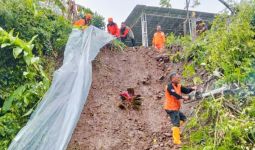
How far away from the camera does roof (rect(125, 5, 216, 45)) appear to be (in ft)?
50.5

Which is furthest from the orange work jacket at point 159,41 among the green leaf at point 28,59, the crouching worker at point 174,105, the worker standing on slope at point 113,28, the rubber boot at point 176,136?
the rubber boot at point 176,136

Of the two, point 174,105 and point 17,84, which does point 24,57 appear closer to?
point 17,84

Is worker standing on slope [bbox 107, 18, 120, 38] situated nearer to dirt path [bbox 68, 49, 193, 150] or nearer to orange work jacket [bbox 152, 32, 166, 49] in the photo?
orange work jacket [bbox 152, 32, 166, 49]

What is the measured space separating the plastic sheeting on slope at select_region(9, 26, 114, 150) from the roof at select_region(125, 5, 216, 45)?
6598 millimetres

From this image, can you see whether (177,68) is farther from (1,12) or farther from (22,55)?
(1,12)

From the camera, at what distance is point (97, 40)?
1019cm

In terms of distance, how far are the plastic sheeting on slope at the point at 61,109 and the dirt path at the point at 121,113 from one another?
0.46 m

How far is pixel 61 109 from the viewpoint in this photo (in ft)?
22.2

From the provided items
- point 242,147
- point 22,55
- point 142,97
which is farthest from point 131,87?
point 242,147

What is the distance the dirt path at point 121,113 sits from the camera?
6.91 meters

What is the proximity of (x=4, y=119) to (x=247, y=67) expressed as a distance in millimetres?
4141

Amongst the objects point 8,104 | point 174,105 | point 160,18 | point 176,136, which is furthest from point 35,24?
point 160,18

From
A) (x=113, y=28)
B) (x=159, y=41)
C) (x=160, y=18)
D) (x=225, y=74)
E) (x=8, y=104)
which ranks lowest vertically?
(x=8, y=104)

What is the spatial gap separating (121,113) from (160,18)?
27.3ft
